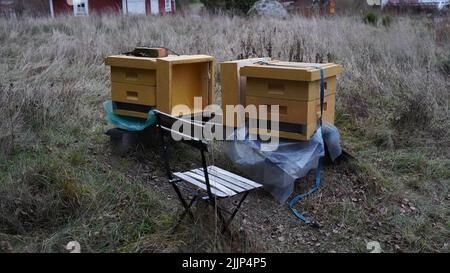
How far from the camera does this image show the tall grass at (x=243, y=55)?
6.26m

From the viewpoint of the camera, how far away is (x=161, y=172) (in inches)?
195

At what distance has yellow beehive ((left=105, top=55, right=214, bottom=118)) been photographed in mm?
4832

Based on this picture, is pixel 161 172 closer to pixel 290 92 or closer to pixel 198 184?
pixel 198 184

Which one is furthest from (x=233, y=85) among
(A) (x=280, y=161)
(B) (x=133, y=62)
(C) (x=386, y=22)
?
(C) (x=386, y=22)

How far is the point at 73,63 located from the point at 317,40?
4769mm

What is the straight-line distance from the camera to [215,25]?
14383mm

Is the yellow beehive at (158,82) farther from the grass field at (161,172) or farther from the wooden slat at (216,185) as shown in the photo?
the wooden slat at (216,185)

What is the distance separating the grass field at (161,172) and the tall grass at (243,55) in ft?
0.09

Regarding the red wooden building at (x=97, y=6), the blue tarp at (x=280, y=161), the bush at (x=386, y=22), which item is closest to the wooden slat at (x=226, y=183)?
the blue tarp at (x=280, y=161)

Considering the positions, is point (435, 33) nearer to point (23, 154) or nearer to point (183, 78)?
point (183, 78)

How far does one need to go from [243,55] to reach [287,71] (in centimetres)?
485
